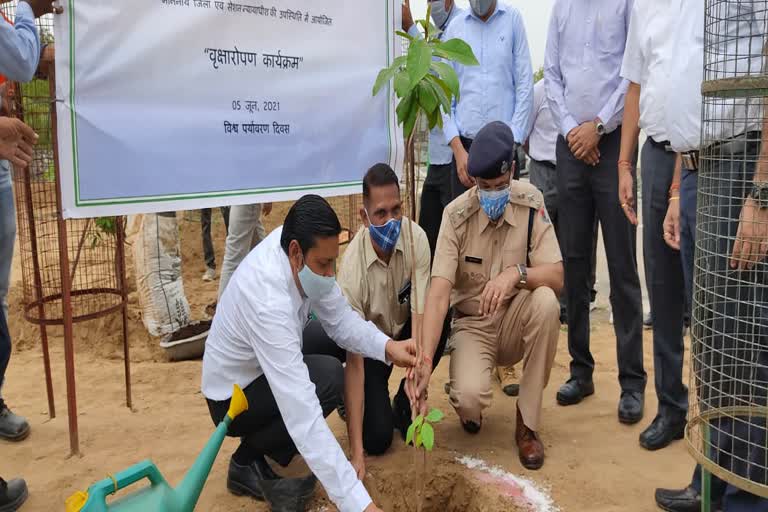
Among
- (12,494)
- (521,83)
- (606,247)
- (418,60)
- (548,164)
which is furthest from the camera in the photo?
(548,164)

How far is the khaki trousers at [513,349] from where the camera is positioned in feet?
9.96

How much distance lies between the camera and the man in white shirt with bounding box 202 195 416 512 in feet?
7.20

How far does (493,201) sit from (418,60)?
47.5 inches

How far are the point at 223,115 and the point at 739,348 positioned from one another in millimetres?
2356

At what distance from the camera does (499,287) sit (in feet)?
9.59

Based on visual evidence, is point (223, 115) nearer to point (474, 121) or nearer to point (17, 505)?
point (474, 121)

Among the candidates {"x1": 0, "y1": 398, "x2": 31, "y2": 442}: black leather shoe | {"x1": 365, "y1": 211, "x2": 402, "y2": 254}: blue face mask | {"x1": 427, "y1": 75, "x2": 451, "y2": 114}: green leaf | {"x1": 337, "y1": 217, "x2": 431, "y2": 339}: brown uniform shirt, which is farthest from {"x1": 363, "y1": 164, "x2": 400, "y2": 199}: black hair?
{"x1": 0, "y1": 398, "x2": 31, "y2": 442}: black leather shoe

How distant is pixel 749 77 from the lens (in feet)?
5.73

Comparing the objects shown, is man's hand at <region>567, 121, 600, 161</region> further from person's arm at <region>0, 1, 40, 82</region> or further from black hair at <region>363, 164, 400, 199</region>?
person's arm at <region>0, 1, 40, 82</region>

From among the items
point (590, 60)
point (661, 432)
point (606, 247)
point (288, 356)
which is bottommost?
point (661, 432)

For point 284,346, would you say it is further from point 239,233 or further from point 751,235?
point 239,233

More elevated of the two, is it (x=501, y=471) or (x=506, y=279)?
(x=506, y=279)

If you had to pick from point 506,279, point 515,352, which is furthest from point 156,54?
point 515,352

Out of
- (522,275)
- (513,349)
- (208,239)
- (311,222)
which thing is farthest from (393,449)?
(208,239)
